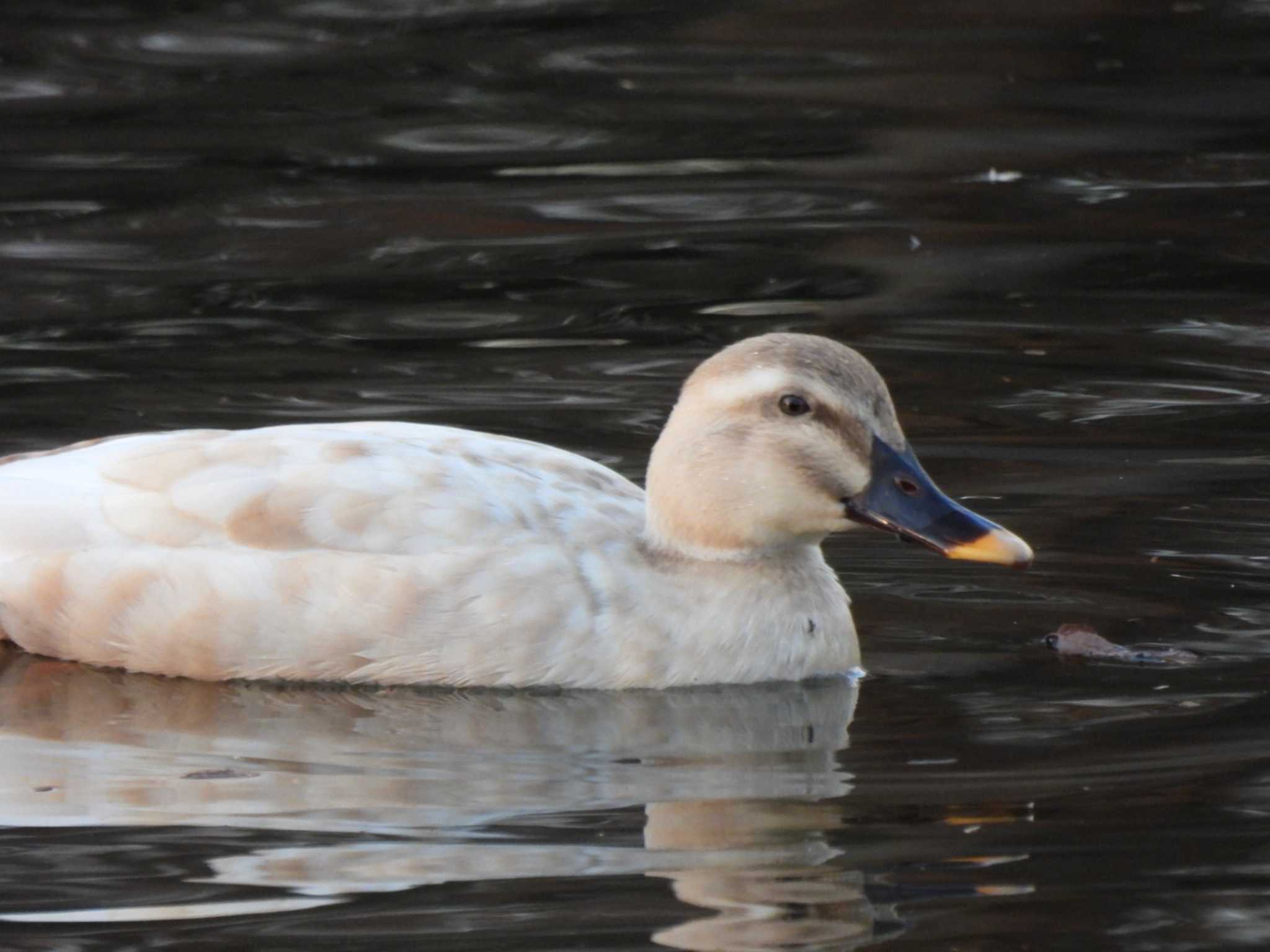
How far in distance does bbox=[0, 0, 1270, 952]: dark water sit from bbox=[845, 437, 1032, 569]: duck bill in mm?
460

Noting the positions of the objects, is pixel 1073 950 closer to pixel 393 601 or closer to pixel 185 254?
pixel 393 601

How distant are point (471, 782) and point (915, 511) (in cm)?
160

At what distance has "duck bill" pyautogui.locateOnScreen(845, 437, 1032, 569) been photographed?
743cm

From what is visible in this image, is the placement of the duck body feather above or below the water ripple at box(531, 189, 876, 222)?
below

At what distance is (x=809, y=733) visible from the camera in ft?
23.7

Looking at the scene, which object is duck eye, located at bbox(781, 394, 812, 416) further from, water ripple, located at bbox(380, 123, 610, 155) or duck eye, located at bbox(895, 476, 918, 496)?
water ripple, located at bbox(380, 123, 610, 155)

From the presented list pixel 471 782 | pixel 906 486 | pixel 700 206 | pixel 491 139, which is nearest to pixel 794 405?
pixel 906 486

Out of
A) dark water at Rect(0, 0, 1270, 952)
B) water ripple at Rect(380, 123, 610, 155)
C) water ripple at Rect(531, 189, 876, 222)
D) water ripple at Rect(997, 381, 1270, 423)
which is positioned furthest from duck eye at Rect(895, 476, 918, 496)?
water ripple at Rect(380, 123, 610, 155)

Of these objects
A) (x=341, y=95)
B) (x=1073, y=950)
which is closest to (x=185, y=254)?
(x=341, y=95)

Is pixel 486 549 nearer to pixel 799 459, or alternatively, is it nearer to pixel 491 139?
pixel 799 459

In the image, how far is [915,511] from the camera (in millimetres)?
7445

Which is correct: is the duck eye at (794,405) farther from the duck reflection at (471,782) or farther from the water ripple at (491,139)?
the water ripple at (491,139)

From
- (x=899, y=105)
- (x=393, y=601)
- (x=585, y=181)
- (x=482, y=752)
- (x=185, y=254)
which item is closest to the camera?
(x=482, y=752)

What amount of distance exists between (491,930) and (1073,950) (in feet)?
4.13
